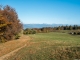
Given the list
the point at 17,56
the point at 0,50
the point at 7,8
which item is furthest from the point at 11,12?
the point at 17,56

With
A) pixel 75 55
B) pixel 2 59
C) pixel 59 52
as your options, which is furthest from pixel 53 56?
pixel 2 59

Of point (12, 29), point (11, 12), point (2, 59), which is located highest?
point (11, 12)

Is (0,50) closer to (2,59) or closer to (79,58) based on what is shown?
(2,59)

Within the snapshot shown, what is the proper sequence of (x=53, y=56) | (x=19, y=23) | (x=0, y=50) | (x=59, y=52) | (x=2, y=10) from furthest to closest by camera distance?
(x=19, y=23) → (x=2, y=10) → (x=0, y=50) → (x=59, y=52) → (x=53, y=56)

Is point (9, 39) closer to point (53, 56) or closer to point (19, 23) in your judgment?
point (19, 23)

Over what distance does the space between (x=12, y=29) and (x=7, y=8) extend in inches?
174

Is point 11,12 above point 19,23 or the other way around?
above

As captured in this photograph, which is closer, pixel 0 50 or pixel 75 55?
pixel 75 55

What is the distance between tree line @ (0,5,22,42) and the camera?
81.2 ft

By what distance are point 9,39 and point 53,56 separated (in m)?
13.2

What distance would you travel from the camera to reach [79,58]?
1503 cm

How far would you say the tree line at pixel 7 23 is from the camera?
24752 mm

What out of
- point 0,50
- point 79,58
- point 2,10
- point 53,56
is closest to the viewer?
point 79,58

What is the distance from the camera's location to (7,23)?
25.0 m
